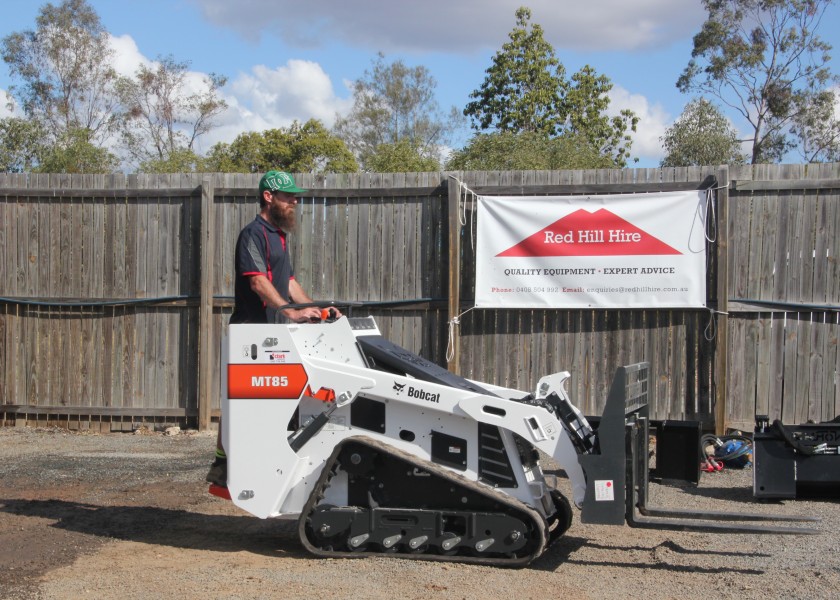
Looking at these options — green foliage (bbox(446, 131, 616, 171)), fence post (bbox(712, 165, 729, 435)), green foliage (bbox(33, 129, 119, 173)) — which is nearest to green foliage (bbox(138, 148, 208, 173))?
green foliage (bbox(33, 129, 119, 173))

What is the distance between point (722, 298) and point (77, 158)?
2136 cm

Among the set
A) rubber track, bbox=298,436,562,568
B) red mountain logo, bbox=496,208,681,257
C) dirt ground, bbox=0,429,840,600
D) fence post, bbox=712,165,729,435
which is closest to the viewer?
dirt ground, bbox=0,429,840,600

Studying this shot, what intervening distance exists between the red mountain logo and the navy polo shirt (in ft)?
13.0

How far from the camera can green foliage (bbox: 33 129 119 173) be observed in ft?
85.9

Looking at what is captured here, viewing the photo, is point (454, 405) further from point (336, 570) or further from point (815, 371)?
point (815, 371)

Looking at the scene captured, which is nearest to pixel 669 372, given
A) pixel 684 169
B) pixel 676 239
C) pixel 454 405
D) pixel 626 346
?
pixel 626 346

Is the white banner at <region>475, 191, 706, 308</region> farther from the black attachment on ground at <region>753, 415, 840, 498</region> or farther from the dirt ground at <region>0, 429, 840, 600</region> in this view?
the black attachment on ground at <region>753, 415, 840, 498</region>

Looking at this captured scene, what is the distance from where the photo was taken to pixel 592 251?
31.9 ft

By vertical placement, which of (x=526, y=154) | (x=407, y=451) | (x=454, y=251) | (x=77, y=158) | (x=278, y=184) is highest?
(x=77, y=158)

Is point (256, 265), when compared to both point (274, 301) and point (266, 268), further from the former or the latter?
point (274, 301)

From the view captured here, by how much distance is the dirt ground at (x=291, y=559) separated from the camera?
505 cm

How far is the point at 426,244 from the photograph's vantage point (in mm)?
10250

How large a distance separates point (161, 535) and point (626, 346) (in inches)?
208

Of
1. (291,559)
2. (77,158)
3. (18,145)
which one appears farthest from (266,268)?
(18,145)
